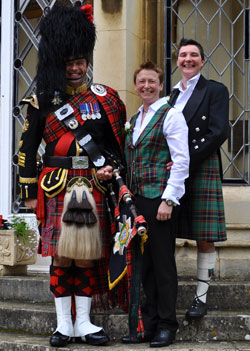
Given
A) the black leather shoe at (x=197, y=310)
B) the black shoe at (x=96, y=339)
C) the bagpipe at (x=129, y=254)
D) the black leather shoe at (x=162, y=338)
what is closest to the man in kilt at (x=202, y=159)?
the black leather shoe at (x=197, y=310)

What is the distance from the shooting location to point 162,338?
423 centimetres

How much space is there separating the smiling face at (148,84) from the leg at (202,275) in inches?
38.8

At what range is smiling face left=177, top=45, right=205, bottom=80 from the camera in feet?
14.5

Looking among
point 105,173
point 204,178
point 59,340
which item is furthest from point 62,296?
point 204,178

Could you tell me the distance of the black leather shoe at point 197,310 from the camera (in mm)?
4484

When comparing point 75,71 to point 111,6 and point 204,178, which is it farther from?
point 111,6

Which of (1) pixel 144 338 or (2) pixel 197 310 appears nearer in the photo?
(1) pixel 144 338

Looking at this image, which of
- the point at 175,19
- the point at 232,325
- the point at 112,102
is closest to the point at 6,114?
the point at 175,19

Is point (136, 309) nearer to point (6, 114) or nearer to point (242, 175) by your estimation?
point (242, 175)

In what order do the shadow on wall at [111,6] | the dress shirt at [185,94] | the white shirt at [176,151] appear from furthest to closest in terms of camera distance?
the shadow on wall at [111,6], the dress shirt at [185,94], the white shirt at [176,151]

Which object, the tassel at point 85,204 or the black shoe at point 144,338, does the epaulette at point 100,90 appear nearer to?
the tassel at point 85,204

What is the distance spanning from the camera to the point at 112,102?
14.9ft

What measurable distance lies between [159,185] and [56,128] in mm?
763

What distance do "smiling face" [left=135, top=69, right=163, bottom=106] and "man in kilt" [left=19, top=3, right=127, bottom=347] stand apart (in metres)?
0.28
